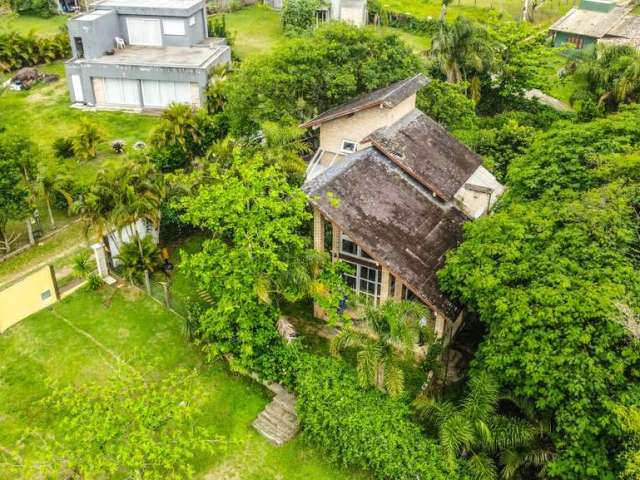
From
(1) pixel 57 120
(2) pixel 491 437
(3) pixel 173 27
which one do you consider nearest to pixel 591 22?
(3) pixel 173 27

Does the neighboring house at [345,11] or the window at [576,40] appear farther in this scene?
the neighboring house at [345,11]

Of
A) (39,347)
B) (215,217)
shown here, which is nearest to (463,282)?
(215,217)

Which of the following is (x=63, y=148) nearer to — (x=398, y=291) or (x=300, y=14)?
(x=398, y=291)

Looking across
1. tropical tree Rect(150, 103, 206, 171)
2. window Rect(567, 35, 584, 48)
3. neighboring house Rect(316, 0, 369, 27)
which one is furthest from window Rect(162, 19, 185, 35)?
window Rect(567, 35, 584, 48)

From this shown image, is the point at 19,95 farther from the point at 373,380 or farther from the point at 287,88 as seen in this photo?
the point at 373,380

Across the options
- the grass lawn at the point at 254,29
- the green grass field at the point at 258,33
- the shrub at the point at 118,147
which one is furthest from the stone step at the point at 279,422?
the grass lawn at the point at 254,29

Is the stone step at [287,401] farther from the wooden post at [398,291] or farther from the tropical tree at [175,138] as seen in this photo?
the tropical tree at [175,138]
